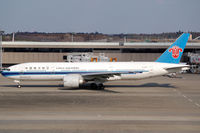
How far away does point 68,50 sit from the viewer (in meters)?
61.8

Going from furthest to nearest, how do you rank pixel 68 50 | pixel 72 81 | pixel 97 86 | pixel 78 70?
pixel 68 50 < pixel 78 70 < pixel 97 86 < pixel 72 81

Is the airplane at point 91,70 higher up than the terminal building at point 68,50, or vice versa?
the terminal building at point 68,50

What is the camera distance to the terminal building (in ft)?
197

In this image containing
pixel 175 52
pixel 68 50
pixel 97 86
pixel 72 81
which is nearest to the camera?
pixel 72 81

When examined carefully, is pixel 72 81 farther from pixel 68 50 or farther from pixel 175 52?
pixel 68 50

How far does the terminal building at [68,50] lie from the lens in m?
59.9

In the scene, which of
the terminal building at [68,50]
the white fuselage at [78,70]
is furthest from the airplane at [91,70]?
the terminal building at [68,50]

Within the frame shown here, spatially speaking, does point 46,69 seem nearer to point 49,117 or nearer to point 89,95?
point 89,95

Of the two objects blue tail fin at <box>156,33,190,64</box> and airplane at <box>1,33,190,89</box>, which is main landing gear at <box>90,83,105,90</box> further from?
blue tail fin at <box>156,33,190,64</box>

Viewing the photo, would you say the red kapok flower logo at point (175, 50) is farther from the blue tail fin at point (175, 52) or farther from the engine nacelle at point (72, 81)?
the engine nacelle at point (72, 81)

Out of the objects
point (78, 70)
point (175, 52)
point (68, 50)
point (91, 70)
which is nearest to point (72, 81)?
point (78, 70)

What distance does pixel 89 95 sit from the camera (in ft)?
81.8
